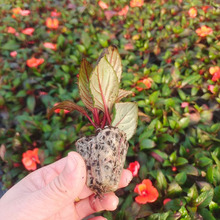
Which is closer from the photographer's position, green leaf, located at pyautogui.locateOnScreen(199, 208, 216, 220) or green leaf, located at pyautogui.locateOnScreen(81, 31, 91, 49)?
green leaf, located at pyautogui.locateOnScreen(199, 208, 216, 220)

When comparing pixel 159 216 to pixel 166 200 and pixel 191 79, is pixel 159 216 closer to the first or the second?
pixel 166 200

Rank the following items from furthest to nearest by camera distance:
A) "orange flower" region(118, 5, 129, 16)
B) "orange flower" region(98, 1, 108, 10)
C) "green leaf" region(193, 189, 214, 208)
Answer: "orange flower" region(98, 1, 108, 10)
"orange flower" region(118, 5, 129, 16)
"green leaf" region(193, 189, 214, 208)

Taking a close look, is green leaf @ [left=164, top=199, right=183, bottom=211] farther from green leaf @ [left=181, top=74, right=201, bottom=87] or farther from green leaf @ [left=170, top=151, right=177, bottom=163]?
green leaf @ [left=181, top=74, right=201, bottom=87]

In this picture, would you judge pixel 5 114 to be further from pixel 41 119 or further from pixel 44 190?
pixel 44 190

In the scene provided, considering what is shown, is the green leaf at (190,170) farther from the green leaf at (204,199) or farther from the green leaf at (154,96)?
the green leaf at (154,96)

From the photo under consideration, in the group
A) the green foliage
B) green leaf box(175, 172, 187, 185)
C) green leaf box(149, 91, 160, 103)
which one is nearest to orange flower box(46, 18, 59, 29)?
the green foliage

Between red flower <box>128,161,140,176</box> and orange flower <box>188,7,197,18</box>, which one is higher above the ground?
orange flower <box>188,7,197,18</box>

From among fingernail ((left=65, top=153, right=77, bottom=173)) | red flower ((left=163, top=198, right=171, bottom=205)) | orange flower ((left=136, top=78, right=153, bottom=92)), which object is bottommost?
red flower ((left=163, top=198, right=171, bottom=205))

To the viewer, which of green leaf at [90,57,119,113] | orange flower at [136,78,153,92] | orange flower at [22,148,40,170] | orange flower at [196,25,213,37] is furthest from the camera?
orange flower at [196,25,213,37]
